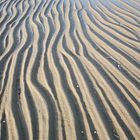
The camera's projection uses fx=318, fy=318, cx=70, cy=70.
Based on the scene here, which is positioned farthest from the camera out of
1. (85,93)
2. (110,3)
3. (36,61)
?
(110,3)

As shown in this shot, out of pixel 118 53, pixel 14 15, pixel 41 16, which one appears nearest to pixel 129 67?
pixel 118 53

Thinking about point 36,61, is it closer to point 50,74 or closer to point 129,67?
point 50,74

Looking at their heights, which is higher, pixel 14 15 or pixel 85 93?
pixel 14 15

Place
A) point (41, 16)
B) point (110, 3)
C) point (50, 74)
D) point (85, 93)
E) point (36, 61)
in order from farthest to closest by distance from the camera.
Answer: point (110, 3)
point (41, 16)
point (36, 61)
point (50, 74)
point (85, 93)

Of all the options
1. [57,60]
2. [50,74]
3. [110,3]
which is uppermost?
[110,3]

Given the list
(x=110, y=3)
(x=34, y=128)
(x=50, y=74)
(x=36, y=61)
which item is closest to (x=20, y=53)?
(x=36, y=61)

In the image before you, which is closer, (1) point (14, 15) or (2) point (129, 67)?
(2) point (129, 67)
